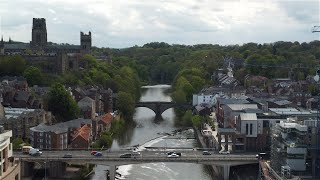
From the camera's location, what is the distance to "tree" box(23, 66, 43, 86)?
263ft

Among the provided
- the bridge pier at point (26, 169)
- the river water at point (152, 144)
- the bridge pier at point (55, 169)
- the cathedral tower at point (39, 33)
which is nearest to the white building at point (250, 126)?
the river water at point (152, 144)

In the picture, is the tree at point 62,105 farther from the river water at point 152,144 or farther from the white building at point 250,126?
the white building at point 250,126

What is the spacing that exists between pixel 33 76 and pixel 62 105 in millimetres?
20681

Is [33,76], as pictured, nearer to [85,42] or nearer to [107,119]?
[107,119]

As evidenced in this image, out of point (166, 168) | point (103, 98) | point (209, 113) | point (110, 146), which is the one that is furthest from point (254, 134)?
point (103, 98)

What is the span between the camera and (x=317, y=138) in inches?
1641

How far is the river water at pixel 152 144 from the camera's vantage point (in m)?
45.0

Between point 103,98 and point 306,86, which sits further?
point 306,86

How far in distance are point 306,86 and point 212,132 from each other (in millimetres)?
35155

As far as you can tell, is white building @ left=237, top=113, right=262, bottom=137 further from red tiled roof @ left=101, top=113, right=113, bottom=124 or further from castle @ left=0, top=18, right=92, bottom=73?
castle @ left=0, top=18, right=92, bottom=73

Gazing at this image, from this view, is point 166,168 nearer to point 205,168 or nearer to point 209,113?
point 205,168

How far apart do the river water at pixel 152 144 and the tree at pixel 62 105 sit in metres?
5.61

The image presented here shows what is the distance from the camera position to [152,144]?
57594 millimetres

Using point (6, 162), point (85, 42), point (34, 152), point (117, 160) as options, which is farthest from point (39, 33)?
point (6, 162)
